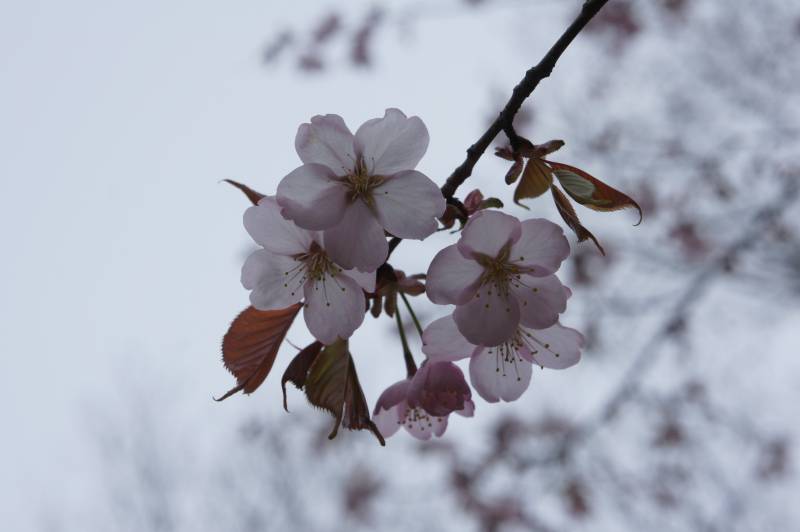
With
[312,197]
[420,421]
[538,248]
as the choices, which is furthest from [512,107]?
[420,421]

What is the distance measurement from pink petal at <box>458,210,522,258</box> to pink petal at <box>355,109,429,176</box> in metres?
0.13

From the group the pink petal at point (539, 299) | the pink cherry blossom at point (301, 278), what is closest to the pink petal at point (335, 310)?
the pink cherry blossom at point (301, 278)

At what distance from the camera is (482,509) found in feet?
16.3

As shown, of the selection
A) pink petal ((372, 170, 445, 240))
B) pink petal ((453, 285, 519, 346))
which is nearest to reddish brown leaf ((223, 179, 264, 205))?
pink petal ((372, 170, 445, 240))

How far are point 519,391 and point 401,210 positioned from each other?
1.31 ft

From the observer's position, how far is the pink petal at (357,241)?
894 millimetres

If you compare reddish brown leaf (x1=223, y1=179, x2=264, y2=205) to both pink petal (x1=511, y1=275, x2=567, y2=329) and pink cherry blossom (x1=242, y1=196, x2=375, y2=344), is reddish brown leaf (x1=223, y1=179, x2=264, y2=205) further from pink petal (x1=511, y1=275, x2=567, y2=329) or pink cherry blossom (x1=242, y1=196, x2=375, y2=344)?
pink petal (x1=511, y1=275, x2=567, y2=329)

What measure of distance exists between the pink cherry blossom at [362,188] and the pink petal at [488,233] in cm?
6

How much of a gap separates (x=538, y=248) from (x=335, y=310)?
0.94ft

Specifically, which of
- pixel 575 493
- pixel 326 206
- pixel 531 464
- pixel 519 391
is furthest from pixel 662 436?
pixel 326 206

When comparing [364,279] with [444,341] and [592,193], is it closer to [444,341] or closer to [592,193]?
[444,341]

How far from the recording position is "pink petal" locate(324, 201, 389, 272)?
89cm

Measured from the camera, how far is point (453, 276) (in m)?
0.95

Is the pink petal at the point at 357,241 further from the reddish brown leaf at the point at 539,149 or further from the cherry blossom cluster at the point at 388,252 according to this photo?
the reddish brown leaf at the point at 539,149
